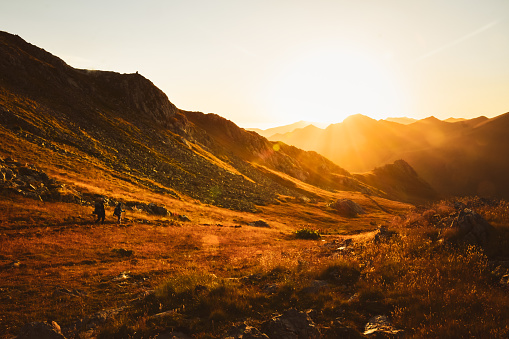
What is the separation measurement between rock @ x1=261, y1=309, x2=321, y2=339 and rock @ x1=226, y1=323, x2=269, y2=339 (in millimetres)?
316

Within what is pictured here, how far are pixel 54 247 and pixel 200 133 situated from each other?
11152cm

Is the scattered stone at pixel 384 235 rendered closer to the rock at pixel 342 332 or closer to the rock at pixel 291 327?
the rock at pixel 342 332

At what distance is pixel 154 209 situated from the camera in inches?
1415

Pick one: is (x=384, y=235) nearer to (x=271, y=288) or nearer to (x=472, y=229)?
(x=472, y=229)

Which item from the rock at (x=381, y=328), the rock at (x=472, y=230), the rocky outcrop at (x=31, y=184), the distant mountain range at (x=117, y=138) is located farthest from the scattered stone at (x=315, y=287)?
the distant mountain range at (x=117, y=138)

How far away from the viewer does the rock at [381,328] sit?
6.09 m

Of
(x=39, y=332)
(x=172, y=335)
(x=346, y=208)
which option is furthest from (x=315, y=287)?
(x=346, y=208)

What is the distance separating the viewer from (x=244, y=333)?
6.34 metres

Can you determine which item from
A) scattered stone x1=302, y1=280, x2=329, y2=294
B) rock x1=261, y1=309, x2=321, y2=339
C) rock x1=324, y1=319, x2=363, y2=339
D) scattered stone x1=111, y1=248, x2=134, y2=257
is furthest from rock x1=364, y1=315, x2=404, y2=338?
scattered stone x1=111, y1=248, x2=134, y2=257

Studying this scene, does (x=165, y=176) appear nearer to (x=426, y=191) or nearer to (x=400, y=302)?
(x=400, y=302)

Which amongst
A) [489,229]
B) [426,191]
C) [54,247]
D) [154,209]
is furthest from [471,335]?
[426,191]

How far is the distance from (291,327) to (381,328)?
2.25 metres

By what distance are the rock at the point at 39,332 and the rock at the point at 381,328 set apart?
26.6 ft

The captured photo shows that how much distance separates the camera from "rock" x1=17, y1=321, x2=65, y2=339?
6.71m
